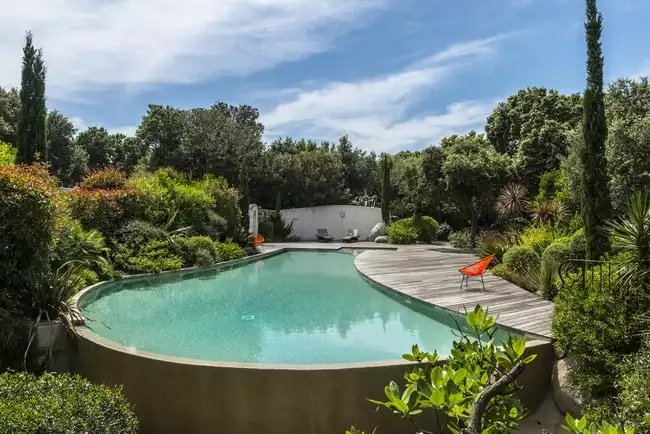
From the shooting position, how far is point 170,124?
2691 cm

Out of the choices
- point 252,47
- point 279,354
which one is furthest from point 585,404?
point 252,47

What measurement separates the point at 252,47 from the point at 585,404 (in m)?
10.9

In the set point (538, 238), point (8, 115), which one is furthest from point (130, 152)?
point (538, 238)

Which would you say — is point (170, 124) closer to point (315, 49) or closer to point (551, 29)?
point (315, 49)

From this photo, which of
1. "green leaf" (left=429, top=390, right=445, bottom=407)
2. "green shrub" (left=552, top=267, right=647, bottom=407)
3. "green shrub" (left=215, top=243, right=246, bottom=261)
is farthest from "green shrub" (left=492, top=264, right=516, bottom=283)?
"green leaf" (left=429, top=390, right=445, bottom=407)

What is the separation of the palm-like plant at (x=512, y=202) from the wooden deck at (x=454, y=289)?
3114 millimetres

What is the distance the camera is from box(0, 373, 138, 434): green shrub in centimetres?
275

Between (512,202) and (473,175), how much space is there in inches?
68.3

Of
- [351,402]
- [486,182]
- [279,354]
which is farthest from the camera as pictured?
[486,182]

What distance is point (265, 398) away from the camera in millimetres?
4289

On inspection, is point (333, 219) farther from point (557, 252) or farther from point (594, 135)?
point (594, 135)

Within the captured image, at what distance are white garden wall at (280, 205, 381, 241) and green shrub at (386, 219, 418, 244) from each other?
4129mm

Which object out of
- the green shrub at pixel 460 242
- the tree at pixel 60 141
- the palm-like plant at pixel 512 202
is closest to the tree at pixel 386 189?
the green shrub at pixel 460 242

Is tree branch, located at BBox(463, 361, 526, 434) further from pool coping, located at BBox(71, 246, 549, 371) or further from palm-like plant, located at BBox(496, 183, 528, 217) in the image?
palm-like plant, located at BBox(496, 183, 528, 217)
